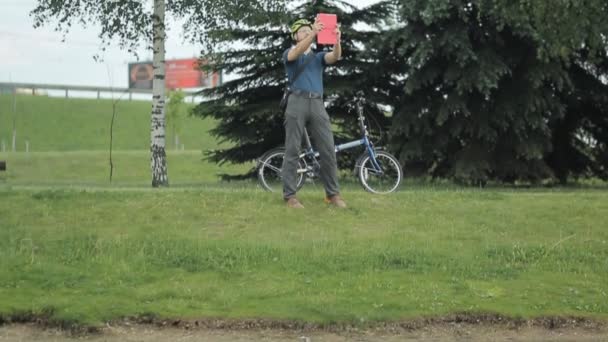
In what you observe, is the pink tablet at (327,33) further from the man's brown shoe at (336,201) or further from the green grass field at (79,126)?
the green grass field at (79,126)

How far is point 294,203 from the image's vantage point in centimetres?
1265

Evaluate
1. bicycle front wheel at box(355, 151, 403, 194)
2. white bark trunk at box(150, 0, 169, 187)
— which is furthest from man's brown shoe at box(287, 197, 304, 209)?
white bark trunk at box(150, 0, 169, 187)

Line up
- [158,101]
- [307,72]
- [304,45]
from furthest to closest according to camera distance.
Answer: [158,101], [307,72], [304,45]

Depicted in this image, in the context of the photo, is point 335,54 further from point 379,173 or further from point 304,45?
point 379,173

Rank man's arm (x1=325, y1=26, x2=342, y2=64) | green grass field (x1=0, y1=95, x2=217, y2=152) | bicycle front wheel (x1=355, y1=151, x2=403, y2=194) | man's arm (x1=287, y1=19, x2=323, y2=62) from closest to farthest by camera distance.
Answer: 1. man's arm (x1=287, y1=19, x2=323, y2=62)
2. man's arm (x1=325, y1=26, x2=342, y2=64)
3. bicycle front wheel (x1=355, y1=151, x2=403, y2=194)
4. green grass field (x1=0, y1=95, x2=217, y2=152)

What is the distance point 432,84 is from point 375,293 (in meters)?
14.5

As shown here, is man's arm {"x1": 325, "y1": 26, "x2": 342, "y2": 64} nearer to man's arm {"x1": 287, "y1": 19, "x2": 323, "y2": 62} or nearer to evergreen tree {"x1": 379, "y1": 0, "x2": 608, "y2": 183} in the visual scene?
man's arm {"x1": 287, "y1": 19, "x2": 323, "y2": 62}

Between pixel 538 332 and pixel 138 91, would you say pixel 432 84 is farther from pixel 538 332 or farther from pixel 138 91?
pixel 138 91

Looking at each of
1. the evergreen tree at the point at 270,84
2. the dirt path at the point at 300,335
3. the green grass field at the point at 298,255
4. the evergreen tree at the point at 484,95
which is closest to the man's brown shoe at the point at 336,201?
the green grass field at the point at 298,255

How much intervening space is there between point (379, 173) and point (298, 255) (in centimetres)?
473

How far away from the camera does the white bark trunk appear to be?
842 inches

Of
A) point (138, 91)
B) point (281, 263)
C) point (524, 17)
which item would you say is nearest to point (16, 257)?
point (281, 263)

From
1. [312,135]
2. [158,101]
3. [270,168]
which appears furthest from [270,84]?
[312,135]

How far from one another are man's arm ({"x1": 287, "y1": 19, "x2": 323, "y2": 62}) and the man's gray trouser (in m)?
0.52
